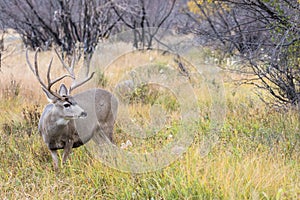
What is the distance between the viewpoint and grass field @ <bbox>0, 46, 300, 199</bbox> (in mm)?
3258

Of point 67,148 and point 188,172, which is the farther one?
point 67,148

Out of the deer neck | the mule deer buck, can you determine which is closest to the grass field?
the mule deer buck

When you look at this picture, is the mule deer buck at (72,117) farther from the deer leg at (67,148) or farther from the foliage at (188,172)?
the foliage at (188,172)

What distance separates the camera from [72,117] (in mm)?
3865

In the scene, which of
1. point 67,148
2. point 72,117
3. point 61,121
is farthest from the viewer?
point 67,148

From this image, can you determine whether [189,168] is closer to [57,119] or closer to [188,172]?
[188,172]

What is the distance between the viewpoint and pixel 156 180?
11.5ft

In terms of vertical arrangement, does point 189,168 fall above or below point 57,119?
below

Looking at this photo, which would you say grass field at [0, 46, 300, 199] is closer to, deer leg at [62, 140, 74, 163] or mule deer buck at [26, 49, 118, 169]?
deer leg at [62, 140, 74, 163]

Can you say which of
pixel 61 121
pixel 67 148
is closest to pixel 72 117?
pixel 61 121

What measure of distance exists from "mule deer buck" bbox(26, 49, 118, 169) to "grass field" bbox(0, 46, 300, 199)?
247 mm

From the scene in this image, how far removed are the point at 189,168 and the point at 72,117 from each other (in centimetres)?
120

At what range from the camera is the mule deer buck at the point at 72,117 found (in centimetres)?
392

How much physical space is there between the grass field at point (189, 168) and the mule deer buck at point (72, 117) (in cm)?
25
